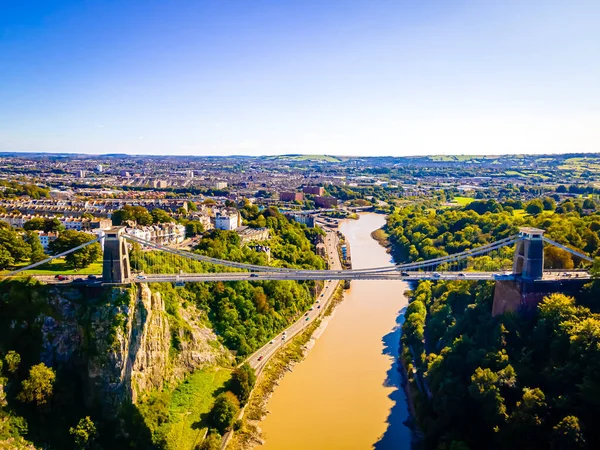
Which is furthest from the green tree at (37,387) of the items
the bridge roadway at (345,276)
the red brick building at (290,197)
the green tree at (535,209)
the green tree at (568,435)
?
the red brick building at (290,197)

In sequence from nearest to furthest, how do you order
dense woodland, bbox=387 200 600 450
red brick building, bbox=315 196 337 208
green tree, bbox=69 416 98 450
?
dense woodland, bbox=387 200 600 450
green tree, bbox=69 416 98 450
red brick building, bbox=315 196 337 208

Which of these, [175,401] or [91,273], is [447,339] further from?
[91,273]

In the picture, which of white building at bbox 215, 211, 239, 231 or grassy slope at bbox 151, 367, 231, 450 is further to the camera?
white building at bbox 215, 211, 239, 231

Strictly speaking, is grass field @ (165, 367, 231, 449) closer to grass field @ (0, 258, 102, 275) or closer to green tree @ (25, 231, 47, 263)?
grass field @ (0, 258, 102, 275)

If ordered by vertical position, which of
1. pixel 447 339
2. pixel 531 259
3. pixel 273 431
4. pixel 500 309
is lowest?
pixel 273 431

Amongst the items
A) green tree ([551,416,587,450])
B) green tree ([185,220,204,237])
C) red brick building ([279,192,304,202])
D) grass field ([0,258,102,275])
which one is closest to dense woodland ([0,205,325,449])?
grass field ([0,258,102,275])

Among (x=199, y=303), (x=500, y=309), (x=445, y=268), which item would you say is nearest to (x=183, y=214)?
(x=199, y=303)

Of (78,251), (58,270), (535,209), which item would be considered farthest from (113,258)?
(535,209)
